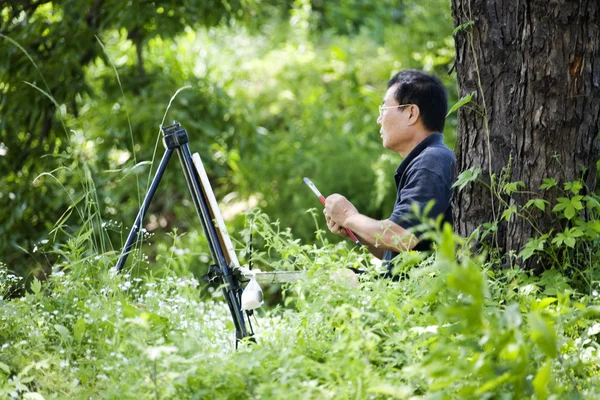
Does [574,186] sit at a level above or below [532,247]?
above

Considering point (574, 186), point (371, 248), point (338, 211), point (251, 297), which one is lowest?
point (371, 248)

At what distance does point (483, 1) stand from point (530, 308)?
1.01 m

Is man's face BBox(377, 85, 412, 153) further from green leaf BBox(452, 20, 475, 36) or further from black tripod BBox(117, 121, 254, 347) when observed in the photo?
black tripod BBox(117, 121, 254, 347)

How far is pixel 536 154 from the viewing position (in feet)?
8.17

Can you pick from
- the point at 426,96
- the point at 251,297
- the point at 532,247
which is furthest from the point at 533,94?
the point at 251,297

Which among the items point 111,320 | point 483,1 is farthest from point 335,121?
point 111,320

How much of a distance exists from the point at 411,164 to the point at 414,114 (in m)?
0.27

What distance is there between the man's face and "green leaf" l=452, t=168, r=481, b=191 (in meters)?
0.69

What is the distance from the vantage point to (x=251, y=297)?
2.57 metres

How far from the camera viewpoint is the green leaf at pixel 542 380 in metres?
1.58

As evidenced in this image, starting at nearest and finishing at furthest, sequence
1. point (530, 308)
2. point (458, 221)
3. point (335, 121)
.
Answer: point (530, 308) < point (458, 221) < point (335, 121)

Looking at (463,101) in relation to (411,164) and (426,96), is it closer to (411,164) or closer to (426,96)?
(411,164)

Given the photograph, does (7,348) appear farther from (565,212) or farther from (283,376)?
(565,212)

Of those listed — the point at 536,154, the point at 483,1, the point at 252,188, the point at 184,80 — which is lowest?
the point at 252,188
